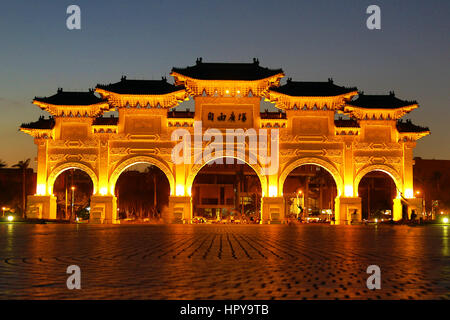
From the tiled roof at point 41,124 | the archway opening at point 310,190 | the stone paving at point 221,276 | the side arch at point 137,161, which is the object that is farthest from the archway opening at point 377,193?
the stone paving at point 221,276

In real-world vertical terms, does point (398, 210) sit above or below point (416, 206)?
below

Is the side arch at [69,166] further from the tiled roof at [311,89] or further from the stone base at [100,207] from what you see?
the tiled roof at [311,89]

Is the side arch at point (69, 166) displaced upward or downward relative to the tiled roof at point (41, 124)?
downward

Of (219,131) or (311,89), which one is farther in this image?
(311,89)

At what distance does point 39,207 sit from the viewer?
40.1m

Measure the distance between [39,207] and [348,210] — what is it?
71.8 ft

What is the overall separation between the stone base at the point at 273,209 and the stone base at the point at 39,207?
15.3 m

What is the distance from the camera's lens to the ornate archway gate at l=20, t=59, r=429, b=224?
40.1 m

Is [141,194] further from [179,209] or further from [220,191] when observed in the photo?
[179,209]

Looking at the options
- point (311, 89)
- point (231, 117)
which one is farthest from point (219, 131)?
point (311, 89)

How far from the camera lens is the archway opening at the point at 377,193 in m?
58.7
